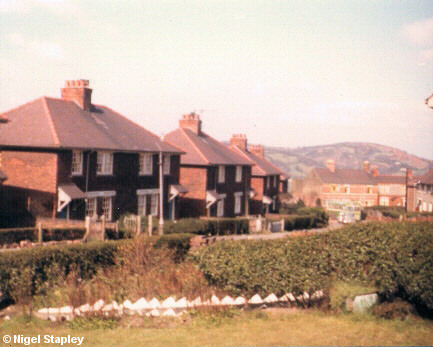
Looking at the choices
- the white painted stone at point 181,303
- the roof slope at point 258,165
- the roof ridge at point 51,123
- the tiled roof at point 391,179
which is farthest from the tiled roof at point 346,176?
the white painted stone at point 181,303

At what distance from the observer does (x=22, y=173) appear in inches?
1210

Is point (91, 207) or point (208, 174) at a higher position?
point (208, 174)

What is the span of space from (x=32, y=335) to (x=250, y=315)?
507 cm

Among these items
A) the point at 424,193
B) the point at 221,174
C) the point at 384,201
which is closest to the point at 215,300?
the point at 221,174

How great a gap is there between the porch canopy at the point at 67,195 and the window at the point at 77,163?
1135 millimetres

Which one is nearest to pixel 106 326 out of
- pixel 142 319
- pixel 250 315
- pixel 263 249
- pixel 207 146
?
pixel 142 319

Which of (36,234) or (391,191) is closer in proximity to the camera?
(36,234)

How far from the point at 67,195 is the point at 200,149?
1980 cm

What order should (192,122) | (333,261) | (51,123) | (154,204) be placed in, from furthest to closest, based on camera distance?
(192,122)
(154,204)
(51,123)
(333,261)

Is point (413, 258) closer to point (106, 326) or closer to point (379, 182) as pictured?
point (106, 326)

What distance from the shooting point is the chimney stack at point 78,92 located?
119ft

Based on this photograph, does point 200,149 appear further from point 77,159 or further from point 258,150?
point 258,150

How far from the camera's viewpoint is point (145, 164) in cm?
3856

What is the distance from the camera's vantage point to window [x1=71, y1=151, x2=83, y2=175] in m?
31.7
